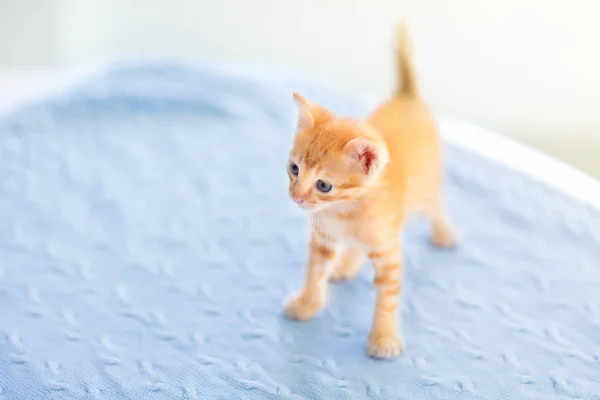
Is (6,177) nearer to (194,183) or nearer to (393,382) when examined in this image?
(194,183)

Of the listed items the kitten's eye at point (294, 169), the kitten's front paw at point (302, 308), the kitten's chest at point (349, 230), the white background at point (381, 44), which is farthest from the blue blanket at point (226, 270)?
the white background at point (381, 44)

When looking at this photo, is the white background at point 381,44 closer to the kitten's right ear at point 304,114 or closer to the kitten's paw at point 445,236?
the kitten's paw at point 445,236

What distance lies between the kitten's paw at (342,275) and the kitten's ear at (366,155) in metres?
0.33

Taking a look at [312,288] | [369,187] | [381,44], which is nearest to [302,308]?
[312,288]

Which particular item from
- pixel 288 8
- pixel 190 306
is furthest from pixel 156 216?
pixel 288 8

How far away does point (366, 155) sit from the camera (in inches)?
34.6

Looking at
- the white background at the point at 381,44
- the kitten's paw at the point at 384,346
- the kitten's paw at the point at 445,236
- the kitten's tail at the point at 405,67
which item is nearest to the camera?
the kitten's paw at the point at 384,346

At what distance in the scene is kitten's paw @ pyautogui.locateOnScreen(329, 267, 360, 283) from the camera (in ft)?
3.89

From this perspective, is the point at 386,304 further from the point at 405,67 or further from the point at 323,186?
the point at 405,67

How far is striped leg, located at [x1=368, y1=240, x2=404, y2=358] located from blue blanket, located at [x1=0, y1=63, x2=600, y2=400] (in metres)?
0.02

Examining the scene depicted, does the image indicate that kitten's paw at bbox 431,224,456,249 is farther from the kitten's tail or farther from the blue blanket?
the kitten's tail

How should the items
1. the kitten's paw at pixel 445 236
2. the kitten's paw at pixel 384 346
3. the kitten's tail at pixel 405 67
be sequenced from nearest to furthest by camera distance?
the kitten's paw at pixel 384 346
the kitten's tail at pixel 405 67
the kitten's paw at pixel 445 236

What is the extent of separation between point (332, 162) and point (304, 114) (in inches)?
3.5

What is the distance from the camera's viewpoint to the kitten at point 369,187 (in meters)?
0.89
